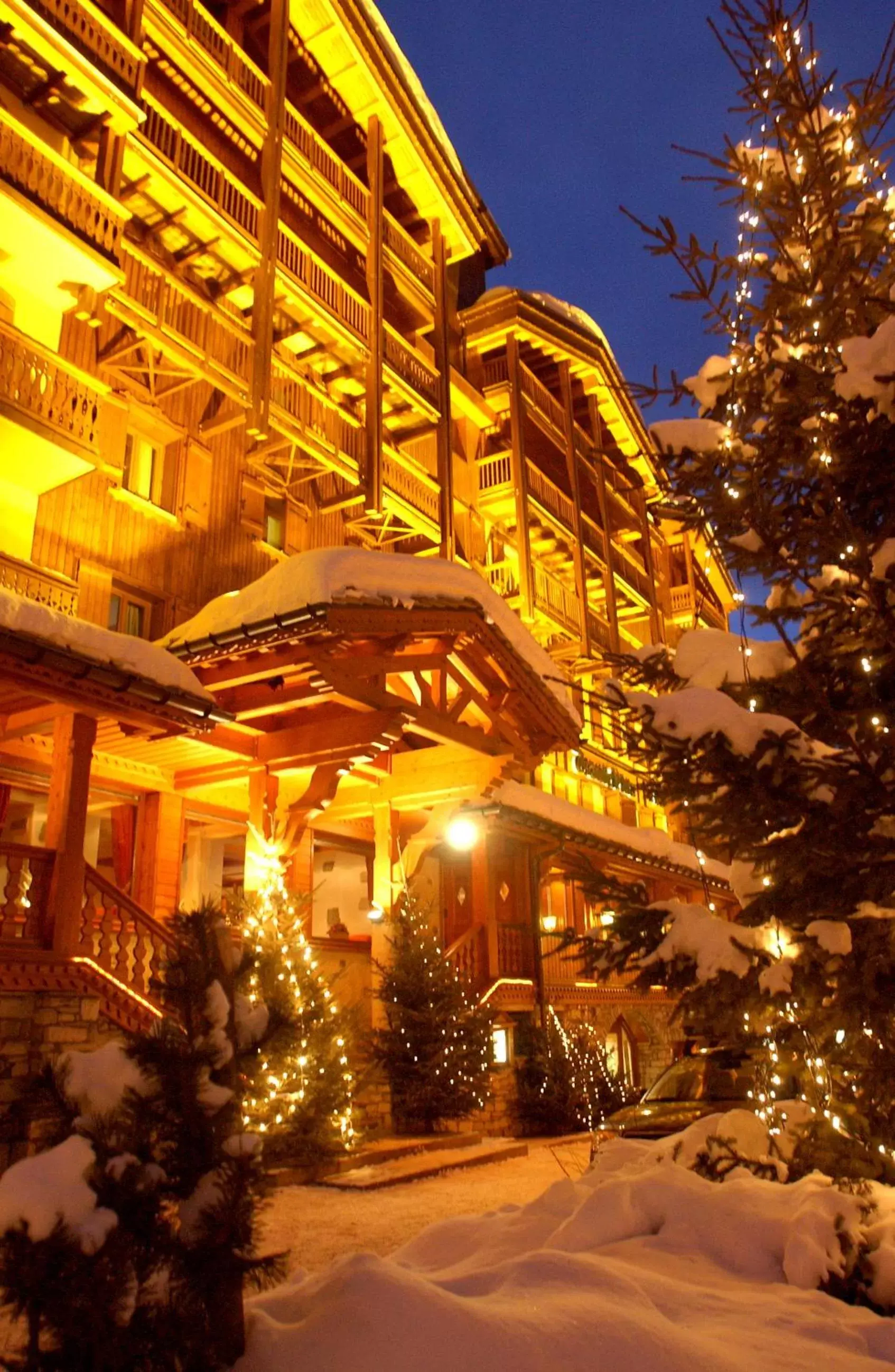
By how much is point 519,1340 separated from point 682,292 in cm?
552

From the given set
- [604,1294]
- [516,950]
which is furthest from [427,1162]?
[604,1294]

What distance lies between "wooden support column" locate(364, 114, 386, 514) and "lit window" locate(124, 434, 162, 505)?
364 centimetres

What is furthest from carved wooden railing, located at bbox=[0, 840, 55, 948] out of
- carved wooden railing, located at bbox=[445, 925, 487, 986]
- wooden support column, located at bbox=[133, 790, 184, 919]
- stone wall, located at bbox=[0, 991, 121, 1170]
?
carved wooden railing, located at bbox=[445, 925, 487, 986]

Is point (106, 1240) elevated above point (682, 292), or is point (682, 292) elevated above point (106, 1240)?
point (682, 292)

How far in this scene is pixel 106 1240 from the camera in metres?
3.08

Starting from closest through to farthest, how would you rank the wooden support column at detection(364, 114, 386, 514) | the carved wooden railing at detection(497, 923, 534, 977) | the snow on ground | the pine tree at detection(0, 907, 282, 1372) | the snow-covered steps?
1. the pine tree at detection(0, 907, 282, 1372)
2. the snow on ground
3. the snow-covered steps
4. the carved wooden railing at detection(497, 923, 534, 977)
5. the wooden support column at detection(364, 114, 386, 514)

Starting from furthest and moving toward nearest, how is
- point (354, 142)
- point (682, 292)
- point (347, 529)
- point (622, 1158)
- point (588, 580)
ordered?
point (588, 580) < point (354, 142) < point (347, 529) < point (622, 1158) < point (682, 292)

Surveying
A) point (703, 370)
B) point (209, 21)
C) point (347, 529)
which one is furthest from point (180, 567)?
point (703, 370)

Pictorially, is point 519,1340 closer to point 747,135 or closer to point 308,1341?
point 308,1341

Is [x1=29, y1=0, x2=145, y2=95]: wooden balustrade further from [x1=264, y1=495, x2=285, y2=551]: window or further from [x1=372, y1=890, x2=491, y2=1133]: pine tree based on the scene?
[x1=372, y1=890, x2=491, y2=1133]: pine tree

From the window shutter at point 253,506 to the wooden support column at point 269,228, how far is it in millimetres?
1443

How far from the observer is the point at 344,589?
1067 cm

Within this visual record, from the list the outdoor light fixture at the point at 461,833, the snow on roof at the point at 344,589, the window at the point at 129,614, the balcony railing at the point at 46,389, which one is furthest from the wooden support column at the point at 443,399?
the balcony railing at the point at 46,389

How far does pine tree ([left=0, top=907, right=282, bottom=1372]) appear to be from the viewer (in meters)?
2.96
